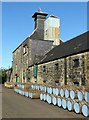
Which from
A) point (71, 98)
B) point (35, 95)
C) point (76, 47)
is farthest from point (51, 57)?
point (71, 98)

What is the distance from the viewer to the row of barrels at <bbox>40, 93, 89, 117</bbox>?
34.3 feet

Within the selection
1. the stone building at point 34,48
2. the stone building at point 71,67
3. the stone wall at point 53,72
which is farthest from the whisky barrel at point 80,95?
the stone building at point 34,48

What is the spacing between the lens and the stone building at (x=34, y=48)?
1388 inches

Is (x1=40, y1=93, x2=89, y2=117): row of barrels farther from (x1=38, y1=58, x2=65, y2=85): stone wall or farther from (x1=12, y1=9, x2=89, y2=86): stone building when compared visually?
(x1=38, y1=58, x2=65, y2=85): stone wall

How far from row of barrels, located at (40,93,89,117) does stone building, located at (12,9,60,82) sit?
18.6 metres

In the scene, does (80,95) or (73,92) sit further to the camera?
(73,92)

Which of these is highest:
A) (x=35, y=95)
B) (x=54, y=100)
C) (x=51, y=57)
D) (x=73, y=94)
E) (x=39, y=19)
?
(x=39, y=19)

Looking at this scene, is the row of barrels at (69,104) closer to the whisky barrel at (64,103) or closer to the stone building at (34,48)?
the whisky barrel at (64,103)

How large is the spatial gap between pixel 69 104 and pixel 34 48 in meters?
24.9

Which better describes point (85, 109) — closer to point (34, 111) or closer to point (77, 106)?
point (77, 106)

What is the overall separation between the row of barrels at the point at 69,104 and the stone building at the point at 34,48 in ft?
61.0

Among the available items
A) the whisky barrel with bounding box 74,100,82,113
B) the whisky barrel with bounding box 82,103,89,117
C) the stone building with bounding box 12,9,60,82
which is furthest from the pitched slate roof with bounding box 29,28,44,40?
the whisky barrel with bounding box 82,103,89,117

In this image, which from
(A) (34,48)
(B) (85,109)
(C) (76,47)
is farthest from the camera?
(A) (34,48)

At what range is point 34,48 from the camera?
36094 mm
